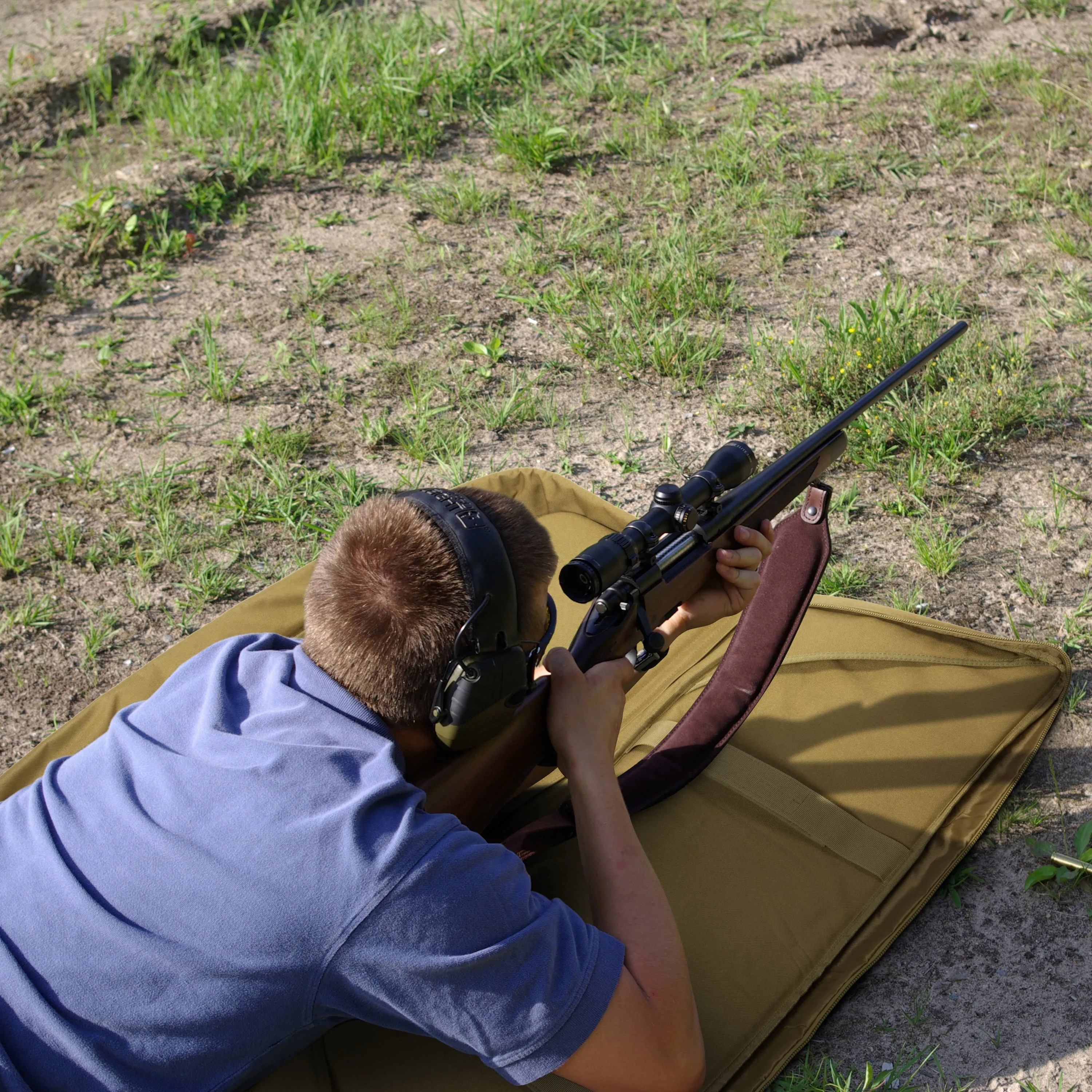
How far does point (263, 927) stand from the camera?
166 centimetres

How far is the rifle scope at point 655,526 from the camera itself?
2406 mm

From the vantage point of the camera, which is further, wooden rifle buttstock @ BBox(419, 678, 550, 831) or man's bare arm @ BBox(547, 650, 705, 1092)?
wooden rifle buttstock @ BBox(419, 678, 550, 831)

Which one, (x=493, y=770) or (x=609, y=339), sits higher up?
(x=493, y=770)

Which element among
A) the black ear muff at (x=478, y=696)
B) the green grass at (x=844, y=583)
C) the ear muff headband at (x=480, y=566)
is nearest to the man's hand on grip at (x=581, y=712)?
the black ear muff at (x=478, y=696)

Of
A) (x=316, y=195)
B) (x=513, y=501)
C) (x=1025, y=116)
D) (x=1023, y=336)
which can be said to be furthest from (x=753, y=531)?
(x=1025, y=116)

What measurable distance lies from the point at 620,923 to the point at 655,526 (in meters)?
0.97

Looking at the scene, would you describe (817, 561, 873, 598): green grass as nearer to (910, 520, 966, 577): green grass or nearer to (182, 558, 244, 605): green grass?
(910, 520, 966, 577): green grass

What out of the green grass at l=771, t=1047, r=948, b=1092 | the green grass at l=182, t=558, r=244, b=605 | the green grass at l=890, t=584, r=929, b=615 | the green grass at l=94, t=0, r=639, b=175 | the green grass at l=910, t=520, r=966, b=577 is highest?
the green grass at l=94, t=0, r=639, b=175

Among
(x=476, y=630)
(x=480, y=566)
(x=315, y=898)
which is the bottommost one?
(x=315, y=898)

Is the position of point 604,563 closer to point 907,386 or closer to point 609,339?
point 907,386

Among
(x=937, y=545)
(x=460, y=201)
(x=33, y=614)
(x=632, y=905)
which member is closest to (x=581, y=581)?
(x=632, y=905)

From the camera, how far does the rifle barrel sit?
2814 mm

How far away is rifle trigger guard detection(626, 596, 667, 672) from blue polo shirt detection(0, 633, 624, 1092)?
826 mm

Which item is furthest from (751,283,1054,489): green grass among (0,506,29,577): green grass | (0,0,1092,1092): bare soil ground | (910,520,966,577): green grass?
(0,506,29,577): green grass
